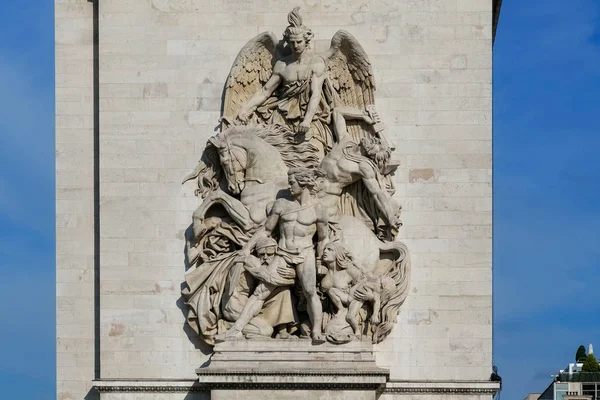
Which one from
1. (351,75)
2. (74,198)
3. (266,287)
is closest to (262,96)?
(351,75)

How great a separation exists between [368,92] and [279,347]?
4031 mm

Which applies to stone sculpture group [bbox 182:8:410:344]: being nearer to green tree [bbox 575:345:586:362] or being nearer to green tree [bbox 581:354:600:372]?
green tree [bbox 581:354:600:372]

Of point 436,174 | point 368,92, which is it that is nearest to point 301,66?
point 368,92

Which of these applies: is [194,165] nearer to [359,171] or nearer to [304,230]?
[304,230]

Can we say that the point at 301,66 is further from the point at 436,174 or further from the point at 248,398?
the point at 248,398

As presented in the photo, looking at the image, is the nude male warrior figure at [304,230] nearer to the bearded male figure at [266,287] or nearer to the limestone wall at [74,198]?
the bearded male figure at [266,287]

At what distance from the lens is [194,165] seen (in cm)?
2281

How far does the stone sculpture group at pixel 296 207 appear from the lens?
854 inches

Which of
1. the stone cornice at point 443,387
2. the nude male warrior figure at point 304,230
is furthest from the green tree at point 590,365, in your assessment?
the nude male warrior figure at point 304,230

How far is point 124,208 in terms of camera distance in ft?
74.9

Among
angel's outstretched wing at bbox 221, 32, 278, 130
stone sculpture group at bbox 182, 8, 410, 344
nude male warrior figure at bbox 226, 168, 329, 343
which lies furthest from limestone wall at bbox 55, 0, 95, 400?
nude male warrior figure at bbox 226, 168, 329, 343

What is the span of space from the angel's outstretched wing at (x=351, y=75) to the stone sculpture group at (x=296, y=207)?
0.05 ft

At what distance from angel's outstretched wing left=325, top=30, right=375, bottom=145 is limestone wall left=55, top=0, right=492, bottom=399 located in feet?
0.85

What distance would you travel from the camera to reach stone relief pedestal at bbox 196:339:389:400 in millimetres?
21312
